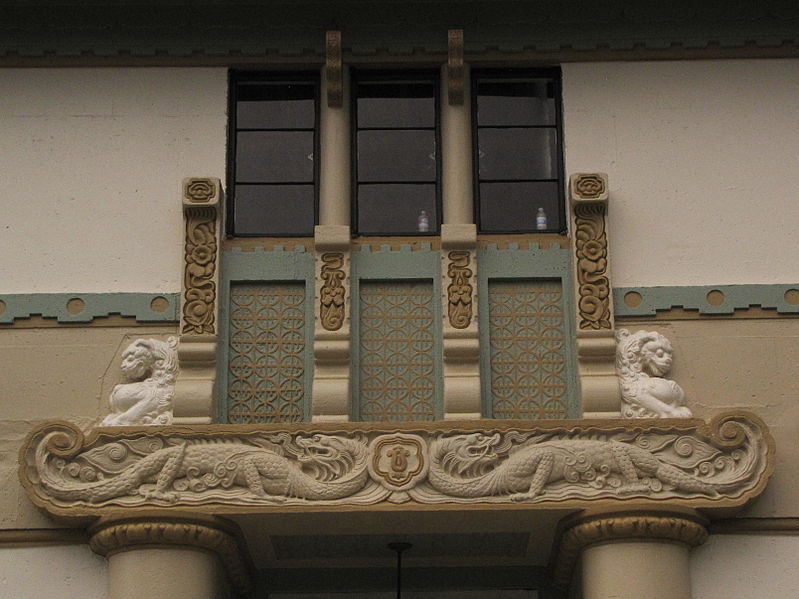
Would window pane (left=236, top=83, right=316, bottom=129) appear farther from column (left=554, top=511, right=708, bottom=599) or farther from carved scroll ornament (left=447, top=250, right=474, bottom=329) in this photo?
column (left=554, top=511, right=708, bottom=599)

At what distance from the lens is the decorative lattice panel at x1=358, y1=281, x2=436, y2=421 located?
11984 millimetres

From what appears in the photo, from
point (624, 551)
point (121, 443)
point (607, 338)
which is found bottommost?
point (624, 551)

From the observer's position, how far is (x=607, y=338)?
1190 centimetres

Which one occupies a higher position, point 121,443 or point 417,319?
point 417,319

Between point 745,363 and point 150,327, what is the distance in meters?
4.62

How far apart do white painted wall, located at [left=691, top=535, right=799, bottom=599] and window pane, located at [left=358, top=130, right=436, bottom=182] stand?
378 cm

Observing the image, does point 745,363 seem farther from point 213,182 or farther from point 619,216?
point 213,182

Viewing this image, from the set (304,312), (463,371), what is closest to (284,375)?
(304,312)

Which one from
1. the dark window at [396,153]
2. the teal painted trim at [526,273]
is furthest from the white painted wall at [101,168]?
the teal painted trim at [526,273]

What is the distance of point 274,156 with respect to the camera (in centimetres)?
1298

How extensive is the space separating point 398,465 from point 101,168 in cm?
363

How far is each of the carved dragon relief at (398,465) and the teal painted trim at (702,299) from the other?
3.47ft

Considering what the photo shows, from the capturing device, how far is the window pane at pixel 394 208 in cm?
1269

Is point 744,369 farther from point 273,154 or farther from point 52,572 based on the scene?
point 52,572
